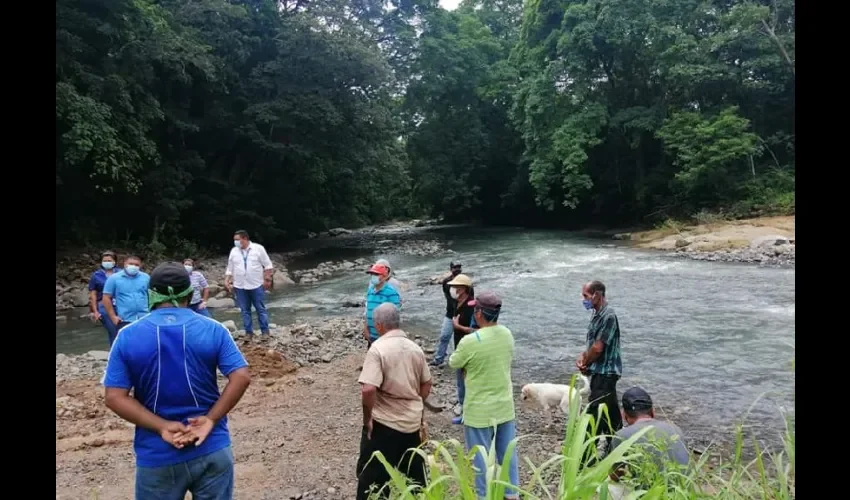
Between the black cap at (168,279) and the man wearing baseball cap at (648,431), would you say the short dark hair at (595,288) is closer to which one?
the man wearing baseball cap at (648,431)

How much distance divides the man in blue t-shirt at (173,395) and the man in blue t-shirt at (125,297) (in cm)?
459

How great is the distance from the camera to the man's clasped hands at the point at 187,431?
278cm

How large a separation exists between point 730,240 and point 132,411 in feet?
70.1

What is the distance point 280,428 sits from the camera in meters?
6.05

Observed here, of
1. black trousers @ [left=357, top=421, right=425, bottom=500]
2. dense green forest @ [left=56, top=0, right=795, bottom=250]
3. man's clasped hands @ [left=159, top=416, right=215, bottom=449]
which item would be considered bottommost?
black trousers @ [left=357, top=421, right=425, bottom=500]

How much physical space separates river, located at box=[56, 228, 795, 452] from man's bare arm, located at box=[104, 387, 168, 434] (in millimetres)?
2875

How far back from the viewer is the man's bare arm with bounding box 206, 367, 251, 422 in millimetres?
2908

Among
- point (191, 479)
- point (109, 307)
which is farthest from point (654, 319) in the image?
point (191, 479)

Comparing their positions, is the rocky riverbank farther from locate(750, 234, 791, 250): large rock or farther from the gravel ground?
locate(750, 234, 791, 250): large rock

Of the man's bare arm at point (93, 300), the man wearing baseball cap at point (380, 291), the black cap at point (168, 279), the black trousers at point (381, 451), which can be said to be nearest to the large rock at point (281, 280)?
the man's bare arm at point (93, 300)

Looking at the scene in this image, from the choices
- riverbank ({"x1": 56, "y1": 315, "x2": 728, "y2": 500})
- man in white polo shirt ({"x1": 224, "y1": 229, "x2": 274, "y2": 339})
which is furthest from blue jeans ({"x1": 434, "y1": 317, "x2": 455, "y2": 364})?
man in white polo shirt ({"x1": 224, "y1": 229, "x2": 274, "y2": 339})
